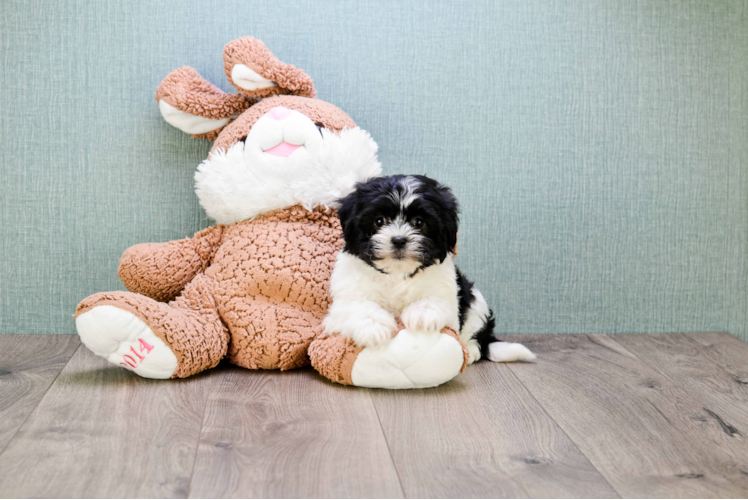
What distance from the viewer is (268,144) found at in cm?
175

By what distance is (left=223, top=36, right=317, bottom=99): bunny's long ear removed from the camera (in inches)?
70.6

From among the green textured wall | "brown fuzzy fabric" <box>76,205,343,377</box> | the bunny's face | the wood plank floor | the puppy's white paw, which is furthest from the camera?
the green textured wall

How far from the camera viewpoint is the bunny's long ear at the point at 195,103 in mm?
1835

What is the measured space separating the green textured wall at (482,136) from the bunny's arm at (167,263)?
0.19m

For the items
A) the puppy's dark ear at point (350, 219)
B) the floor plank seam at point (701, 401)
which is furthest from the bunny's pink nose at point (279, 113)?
the floor plank seam at point (701, 401)

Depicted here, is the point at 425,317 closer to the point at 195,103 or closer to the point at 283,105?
the point at 283,105

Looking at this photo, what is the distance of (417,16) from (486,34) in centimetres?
22

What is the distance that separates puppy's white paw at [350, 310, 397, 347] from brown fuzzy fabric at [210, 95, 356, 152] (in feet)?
1.88

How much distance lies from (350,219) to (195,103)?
0.64m

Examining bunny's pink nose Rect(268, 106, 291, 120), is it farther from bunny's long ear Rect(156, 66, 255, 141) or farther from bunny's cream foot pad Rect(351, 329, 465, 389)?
bunny's cream foot pad Rect(351, 329, 465, 389)

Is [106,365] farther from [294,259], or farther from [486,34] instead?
[486,34]

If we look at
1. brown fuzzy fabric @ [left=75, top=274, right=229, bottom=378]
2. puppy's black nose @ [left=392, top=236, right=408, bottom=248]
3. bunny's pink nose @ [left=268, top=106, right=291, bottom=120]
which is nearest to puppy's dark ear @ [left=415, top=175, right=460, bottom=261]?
puppy's black nose @ [left=392, top=236, right=408, bottom=248]

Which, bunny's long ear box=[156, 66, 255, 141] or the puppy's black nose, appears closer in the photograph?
the puppy's black nose

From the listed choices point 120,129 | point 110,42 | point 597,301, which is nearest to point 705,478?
point 597,301
